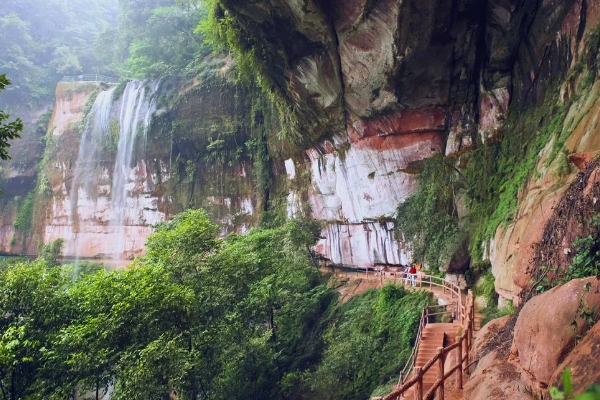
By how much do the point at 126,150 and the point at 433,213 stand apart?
77.7 ft

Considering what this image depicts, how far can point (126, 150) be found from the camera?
31.0 m

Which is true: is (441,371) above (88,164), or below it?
below

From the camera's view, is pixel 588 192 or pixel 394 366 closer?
pixel 588 192

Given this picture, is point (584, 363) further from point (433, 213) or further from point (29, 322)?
point (433, 213)

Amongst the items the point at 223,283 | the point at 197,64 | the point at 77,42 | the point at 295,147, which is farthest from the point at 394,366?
the point at 77,42

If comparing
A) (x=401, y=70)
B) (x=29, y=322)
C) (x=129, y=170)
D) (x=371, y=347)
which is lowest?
(x=371, y=347)

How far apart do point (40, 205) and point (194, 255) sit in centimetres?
2865

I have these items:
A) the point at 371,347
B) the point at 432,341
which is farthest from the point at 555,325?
the point at 371,347

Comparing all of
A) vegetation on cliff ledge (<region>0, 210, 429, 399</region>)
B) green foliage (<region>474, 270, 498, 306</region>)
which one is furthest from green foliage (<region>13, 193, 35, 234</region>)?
green foliage (<region>474, 270, 498, 306</region>)

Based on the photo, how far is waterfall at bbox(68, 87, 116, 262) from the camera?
32375 mm

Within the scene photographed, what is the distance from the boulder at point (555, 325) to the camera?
4367mm

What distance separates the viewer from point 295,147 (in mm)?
22625

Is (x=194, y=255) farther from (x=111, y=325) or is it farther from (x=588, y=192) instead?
(x=588, y=192)

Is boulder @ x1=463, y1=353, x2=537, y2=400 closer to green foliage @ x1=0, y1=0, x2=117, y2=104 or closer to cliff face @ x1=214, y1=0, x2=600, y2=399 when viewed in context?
cliff face @ x1=214, y1=0, x2=600, y2=399
